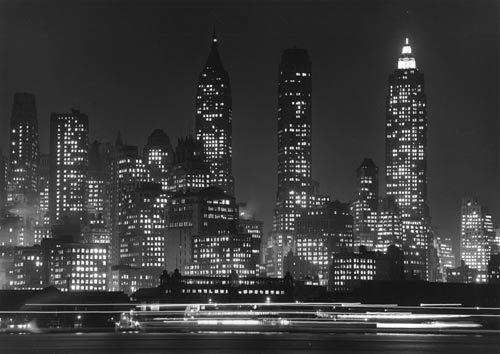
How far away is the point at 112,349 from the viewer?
122 m

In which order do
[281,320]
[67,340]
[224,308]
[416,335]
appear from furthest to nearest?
→ [224,308] → [281,320] → [416,335] → [67,340]

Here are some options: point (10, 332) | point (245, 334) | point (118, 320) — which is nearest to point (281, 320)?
point (245, 334)

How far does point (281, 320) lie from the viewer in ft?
538

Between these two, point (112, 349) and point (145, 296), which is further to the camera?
point (145, 296)

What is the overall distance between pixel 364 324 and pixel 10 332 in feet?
147

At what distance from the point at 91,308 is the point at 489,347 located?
6276 cm

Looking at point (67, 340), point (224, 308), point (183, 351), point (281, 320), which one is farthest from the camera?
point (224, 308)

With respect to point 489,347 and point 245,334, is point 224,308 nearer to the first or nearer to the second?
point 245,334

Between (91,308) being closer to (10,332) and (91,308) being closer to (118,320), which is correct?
(118,320)

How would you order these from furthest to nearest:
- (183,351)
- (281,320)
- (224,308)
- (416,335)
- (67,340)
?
(224,308) → (281,320) → (416,335) → (67,340) → (183,351)

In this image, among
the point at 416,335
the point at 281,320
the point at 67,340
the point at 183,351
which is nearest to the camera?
the point at 183,351

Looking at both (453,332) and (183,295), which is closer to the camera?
(453,332)

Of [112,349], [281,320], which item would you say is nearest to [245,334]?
[281,320]

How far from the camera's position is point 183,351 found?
119 m
